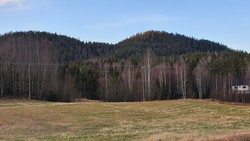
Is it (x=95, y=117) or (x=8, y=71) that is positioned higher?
(x=8, y=71)

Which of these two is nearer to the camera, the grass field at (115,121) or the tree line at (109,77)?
the grass field at (115,121)

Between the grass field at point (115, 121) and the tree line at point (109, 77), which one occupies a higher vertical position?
the tree line at point (109, 77)

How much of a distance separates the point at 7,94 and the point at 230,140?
70.3 m

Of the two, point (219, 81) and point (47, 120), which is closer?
point (47, 120)

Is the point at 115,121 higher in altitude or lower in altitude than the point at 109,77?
lower

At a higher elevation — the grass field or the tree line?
the tree line

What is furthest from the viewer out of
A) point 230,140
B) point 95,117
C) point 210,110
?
point 210,110

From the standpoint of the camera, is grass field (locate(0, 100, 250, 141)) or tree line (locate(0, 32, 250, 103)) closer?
→ grass field (locate(0, 100, 250, 141))

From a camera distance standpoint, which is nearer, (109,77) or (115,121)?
(115,121)

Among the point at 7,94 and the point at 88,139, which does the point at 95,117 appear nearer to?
the point at 88,139

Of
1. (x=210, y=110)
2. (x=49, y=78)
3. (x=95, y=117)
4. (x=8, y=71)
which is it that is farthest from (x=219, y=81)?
(x=95, y=117)

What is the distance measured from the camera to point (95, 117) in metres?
42.5

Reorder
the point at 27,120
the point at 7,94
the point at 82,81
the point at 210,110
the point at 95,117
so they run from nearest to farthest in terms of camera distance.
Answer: the point at 27,120, the point at 95,117, the point at 210,110, the point at 7,94, the point at 82,81

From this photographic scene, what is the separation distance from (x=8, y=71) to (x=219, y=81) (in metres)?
51.2
